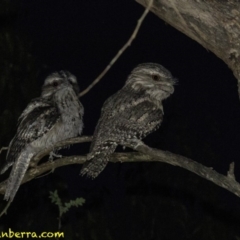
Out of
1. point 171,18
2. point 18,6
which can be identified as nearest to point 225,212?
point 18,6

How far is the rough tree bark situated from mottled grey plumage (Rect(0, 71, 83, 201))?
78.0 inches

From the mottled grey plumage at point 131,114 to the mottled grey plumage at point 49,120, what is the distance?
596mm

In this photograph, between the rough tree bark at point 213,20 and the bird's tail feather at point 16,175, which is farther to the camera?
the bird's tail feather at point 16,175

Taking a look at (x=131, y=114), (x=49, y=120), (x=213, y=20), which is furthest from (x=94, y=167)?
(x=213, y=20)

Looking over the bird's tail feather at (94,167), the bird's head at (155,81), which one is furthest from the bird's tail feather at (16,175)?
the bird's head at (155,81)

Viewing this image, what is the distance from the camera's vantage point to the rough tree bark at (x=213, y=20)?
2449 mm

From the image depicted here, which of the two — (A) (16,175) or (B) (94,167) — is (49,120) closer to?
(A) (16,175)

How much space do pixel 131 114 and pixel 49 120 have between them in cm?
85

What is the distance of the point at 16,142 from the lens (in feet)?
14.1

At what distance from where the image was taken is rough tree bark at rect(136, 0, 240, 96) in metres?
2.45

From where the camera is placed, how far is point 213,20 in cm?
246

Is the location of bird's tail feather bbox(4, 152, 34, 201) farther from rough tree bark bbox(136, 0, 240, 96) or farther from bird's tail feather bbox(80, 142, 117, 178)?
rough tree bark bbox(136, 0, 240, 96)

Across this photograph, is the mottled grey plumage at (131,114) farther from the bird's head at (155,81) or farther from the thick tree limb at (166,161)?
the thick tree limb at (166,161)

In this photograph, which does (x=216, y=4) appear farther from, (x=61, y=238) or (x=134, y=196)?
(x=134, y=196)
